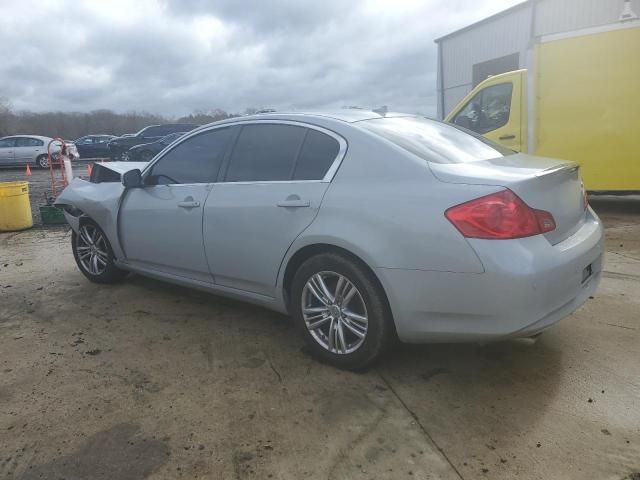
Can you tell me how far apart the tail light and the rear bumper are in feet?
0.15

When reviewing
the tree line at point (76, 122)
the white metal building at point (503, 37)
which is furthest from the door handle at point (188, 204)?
the tree line at point (76, 122)

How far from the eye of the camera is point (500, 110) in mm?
8141

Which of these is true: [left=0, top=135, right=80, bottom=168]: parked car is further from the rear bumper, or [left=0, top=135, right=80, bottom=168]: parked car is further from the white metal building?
the rear bumper

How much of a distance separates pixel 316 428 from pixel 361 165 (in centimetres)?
145

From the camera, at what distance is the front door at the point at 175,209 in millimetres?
3822

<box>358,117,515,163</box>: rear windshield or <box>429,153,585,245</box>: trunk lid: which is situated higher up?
<box>358,117,515,163</box>: rear windshield

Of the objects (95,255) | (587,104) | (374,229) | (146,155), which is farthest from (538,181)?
(146,155)

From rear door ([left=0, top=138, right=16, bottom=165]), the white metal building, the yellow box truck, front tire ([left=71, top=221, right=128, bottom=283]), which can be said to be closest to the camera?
front tire ([left=71, top=221, right=128, bottom=283])

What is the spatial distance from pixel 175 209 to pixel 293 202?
122cm

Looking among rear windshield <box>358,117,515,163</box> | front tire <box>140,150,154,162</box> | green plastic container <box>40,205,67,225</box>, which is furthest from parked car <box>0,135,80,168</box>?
rear windshield <box>358,117,515,163</box>

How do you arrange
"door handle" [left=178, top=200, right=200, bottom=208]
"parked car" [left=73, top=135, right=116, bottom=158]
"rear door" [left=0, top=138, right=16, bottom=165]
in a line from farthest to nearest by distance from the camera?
"parked car" [left=73, top=135, right=116, bottom=158], "rear door" [left=0, top=138, right=16, bottom=165], "door handle" [left=178, top=200, right=200, bottom=208]

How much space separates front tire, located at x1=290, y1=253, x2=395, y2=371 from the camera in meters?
2.88

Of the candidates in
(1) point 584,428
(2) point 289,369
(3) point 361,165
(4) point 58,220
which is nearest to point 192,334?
(2) point 289,369

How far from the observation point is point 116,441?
99.5 inches
